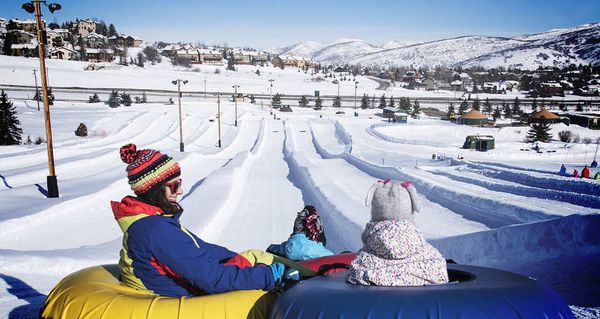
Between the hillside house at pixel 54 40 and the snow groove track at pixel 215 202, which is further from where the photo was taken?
the hillside house at pixel 54 40

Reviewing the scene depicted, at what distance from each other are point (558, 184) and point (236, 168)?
1356cm

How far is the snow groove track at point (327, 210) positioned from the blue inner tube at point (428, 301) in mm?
6578

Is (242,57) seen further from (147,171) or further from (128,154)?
(147,171)

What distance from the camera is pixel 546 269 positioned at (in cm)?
547

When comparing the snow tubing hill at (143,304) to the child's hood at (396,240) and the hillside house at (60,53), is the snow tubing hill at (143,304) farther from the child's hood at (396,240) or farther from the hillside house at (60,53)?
the hillside house at (60,53)

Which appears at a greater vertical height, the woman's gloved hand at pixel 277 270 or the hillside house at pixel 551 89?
the hillside house at pixel 551 89

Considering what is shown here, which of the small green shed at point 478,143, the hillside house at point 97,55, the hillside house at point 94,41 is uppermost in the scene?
the hillside house at point 94,41

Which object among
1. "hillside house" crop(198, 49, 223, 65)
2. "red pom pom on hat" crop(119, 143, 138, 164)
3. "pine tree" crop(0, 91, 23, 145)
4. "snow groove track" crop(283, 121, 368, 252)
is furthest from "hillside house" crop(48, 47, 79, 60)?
"red pom pom on hat" crop(119, 143, 138, 164)

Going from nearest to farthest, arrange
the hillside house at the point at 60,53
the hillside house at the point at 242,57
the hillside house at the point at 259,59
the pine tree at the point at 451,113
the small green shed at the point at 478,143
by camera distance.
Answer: the small green shed at the point at 478,143
the pine tree at the point at 451,113
the hillside house at the point at 60,53
the hillside house at the point at 242,57
the hillside house at the point at 259,59

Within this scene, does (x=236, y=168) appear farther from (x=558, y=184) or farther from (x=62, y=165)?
(x=558, y=184)

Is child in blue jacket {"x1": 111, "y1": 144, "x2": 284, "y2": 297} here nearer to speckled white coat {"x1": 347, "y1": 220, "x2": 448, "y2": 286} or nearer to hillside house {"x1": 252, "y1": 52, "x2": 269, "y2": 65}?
speckled white coat {"x1": 347, "y1": 220, "x2": 448, "y2": 286}

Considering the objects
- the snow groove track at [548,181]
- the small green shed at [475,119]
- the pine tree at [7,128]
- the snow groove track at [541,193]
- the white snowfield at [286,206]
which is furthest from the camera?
the small green shed at [475,119]

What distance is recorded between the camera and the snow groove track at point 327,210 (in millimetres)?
9361

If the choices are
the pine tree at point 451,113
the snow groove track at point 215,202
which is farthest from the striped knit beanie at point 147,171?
the pine tree at point 451,113
